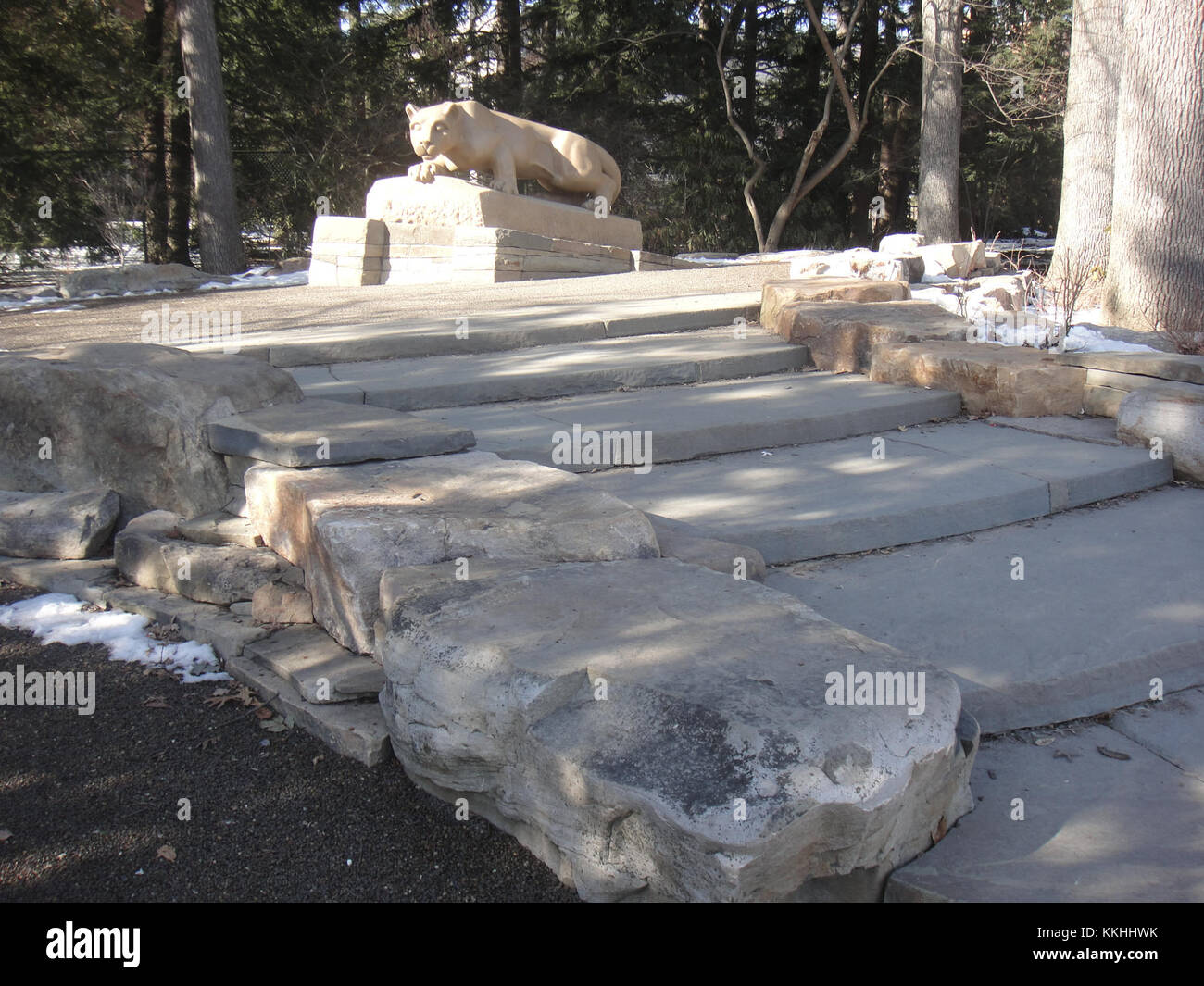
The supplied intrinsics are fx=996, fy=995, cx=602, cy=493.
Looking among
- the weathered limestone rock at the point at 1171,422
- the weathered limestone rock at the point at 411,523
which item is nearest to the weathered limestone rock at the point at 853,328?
the weathered limestone rock at the point at 1171,422

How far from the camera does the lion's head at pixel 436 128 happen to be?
10.7 meters

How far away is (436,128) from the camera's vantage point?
10.7 metres

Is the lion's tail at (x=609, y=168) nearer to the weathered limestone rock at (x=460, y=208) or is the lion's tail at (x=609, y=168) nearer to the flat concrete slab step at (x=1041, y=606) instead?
the weathered limestone rock at (x=460, y=208)

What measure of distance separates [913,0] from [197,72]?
1390 centimetres

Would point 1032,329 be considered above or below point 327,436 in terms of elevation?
above

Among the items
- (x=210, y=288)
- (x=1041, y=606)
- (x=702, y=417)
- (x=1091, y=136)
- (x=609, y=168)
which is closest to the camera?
(x=1041, y=606)

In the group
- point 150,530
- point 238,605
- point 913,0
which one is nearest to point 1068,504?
point 238,605

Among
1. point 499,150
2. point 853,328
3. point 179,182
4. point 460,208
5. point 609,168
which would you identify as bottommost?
point 853,328

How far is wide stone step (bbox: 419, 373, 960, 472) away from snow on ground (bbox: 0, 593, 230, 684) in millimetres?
1538

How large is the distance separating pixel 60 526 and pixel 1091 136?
404 inches

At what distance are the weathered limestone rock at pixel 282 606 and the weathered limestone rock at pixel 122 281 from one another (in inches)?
382

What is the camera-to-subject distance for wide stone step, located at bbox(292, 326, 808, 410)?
521 cm

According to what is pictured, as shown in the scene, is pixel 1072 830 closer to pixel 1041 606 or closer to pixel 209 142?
pixel 1041 606

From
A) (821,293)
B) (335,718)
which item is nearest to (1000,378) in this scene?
(821,293)
